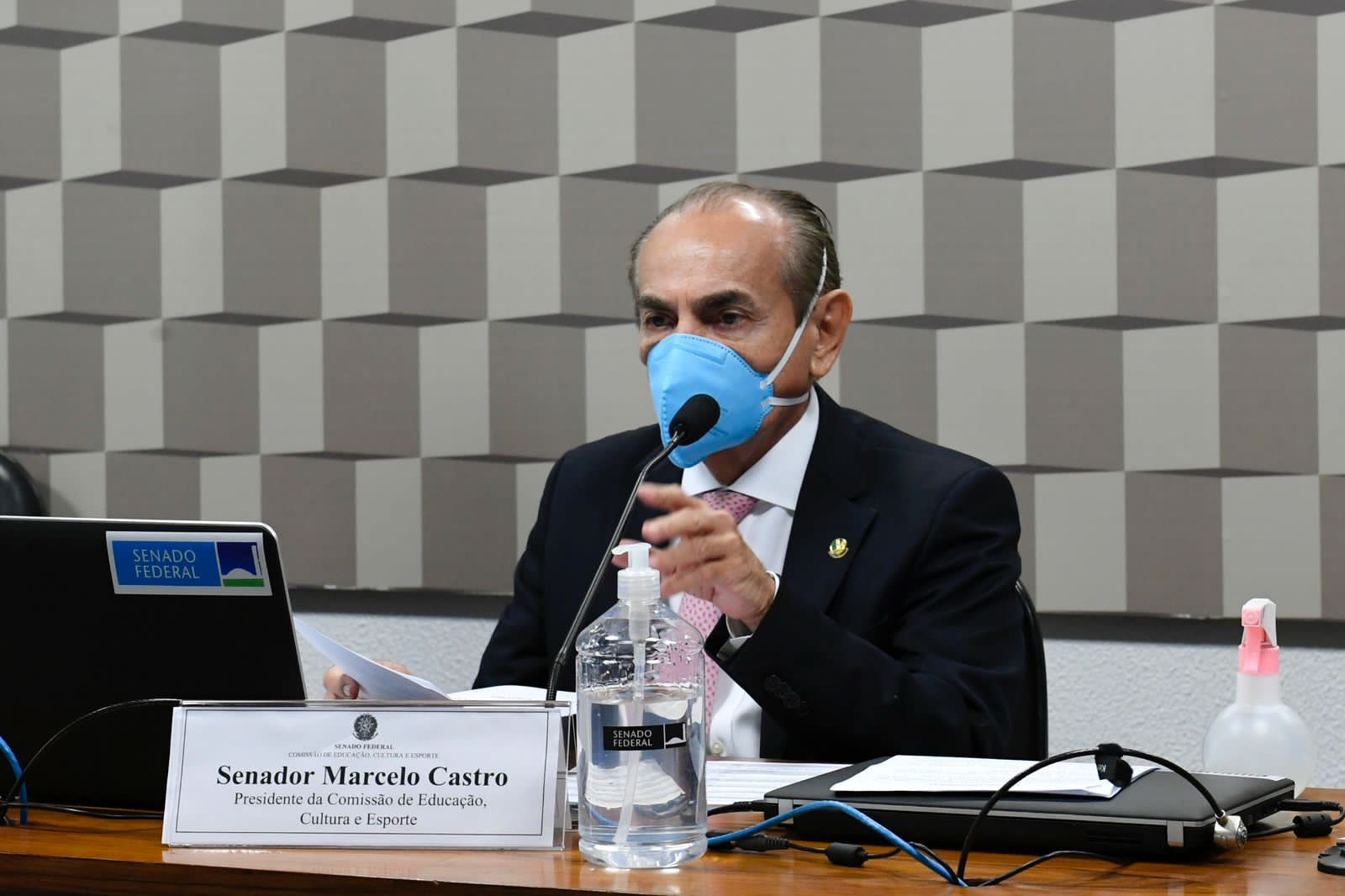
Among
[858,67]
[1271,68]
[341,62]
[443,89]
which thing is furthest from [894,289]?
[341,62]

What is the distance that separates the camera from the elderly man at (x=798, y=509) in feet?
5.37

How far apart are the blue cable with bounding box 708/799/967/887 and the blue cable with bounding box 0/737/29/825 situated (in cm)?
58

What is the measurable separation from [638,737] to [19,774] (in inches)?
22.8

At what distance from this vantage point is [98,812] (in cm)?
121

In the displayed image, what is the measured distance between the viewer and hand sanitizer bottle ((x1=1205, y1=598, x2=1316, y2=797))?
47.1 inches

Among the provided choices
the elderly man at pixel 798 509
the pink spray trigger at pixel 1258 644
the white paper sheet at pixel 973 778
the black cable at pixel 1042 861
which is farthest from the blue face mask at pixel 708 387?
the black cable at pixel 1042 861

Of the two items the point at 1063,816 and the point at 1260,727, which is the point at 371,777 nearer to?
the point at 1063,816

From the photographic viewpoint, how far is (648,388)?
2.34 metres

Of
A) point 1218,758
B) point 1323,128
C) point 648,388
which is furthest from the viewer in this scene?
point 648,388

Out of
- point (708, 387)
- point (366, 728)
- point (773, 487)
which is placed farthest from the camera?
point (773, 487)

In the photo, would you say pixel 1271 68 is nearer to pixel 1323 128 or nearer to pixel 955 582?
pixel 1323 128

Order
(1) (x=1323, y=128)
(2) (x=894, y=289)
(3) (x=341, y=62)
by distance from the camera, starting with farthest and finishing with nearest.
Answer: (3) (x=341, y=62)
(2) (x=894, y=289)
(1) (x=1323, y=128)

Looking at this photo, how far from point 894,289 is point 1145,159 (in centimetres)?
39

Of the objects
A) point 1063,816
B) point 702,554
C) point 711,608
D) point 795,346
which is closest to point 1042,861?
point 1063,816
